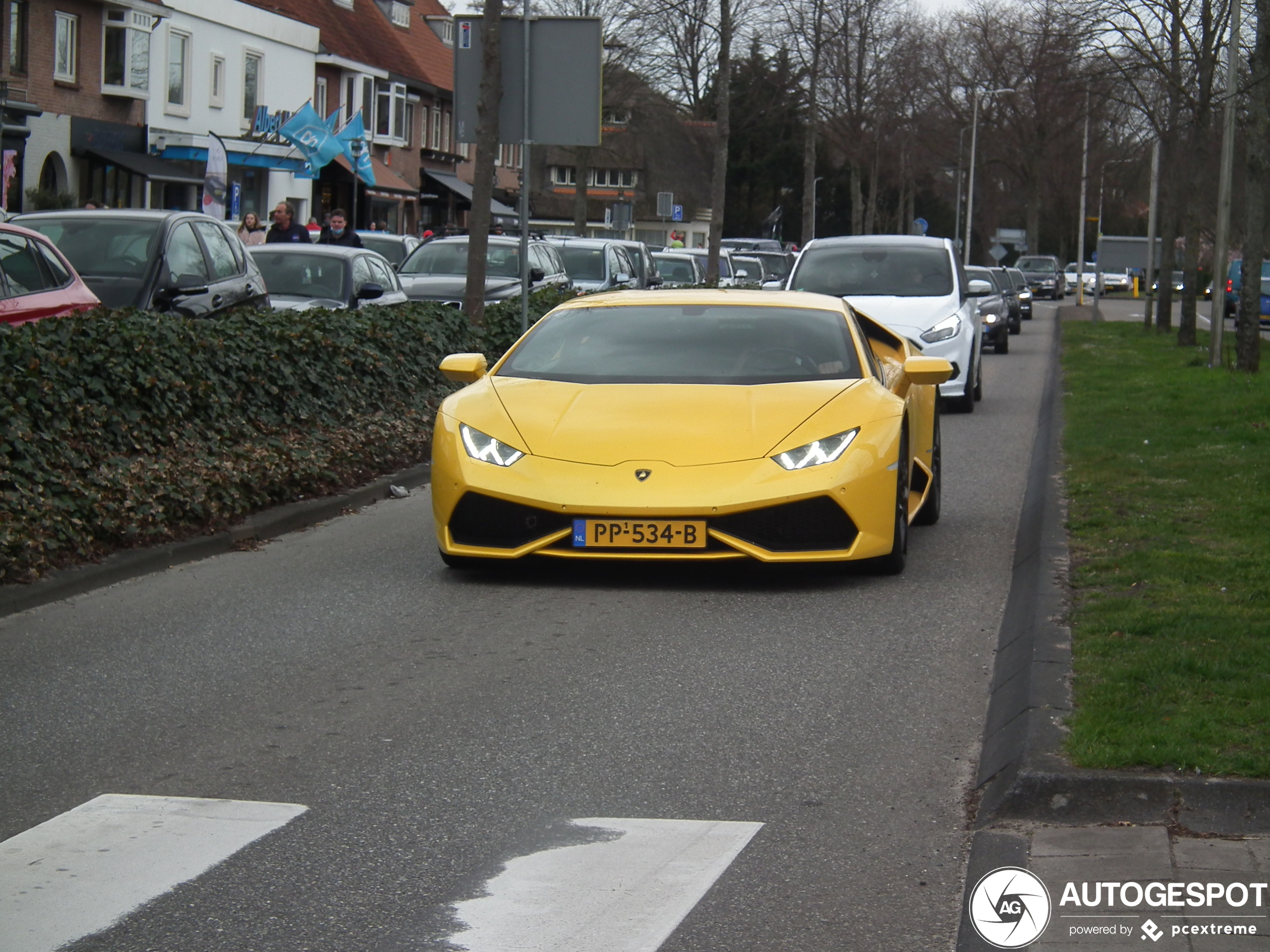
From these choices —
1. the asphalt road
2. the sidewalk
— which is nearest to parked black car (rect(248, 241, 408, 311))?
the asphalt road

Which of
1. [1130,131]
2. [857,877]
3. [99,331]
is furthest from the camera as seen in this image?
[1130,131]

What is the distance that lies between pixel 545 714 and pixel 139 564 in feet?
11.6

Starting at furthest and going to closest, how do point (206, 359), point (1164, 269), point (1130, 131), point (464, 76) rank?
point (1130, 131) < point (1164, 269) < point (464, 76) < point (206, 359)

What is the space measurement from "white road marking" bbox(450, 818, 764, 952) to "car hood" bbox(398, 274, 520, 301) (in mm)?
16595

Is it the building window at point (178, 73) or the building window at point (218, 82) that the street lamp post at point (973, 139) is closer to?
the building window at point (218, 82)

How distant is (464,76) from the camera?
16.2 metres

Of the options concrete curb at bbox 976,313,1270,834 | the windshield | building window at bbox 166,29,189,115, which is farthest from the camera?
building window at bbox 166,29,189,115

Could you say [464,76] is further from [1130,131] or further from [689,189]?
[689,189]

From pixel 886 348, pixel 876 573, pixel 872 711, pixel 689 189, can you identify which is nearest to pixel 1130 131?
pixel 886 348

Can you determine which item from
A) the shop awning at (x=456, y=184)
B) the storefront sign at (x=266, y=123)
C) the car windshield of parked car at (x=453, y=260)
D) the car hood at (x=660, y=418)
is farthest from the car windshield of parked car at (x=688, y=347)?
the shop awning at (x=456, y=184)

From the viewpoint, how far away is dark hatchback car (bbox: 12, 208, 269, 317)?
43.3 ft

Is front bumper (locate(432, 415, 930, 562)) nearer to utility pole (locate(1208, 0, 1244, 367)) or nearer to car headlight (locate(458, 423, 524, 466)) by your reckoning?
car headlight (locate(458, 423, 524, 466))

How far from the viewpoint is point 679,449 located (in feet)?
26.6

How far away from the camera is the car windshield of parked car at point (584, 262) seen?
25.9m
